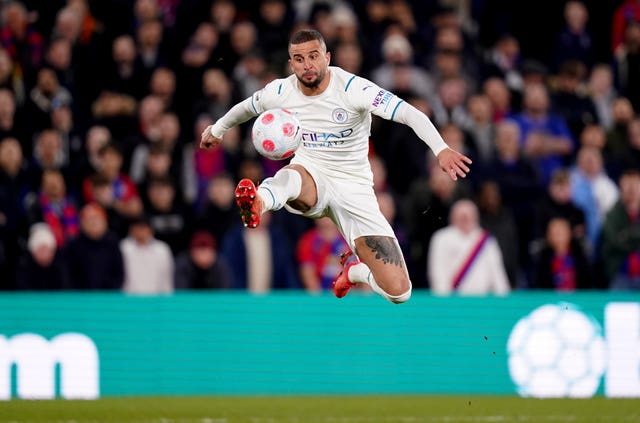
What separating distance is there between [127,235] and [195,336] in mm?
1460

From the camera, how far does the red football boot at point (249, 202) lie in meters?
10.4

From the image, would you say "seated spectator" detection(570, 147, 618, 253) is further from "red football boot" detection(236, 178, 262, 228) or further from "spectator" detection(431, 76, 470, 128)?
"red football boot" detection(236, 178, 262, 228)

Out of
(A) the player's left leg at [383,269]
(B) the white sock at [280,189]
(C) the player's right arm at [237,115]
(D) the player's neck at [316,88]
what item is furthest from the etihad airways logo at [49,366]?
(D) the player's neck at [316,88]

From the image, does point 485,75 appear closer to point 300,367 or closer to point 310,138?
point 300,367

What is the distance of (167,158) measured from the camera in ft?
53.7

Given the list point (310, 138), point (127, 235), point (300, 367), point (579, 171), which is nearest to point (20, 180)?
point (127, 235)

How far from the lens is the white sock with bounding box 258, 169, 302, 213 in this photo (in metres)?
10.7

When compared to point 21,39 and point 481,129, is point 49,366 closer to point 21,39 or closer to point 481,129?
point 21,39

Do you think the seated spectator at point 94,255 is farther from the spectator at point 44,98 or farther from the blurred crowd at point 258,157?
the spectator at point 44,98

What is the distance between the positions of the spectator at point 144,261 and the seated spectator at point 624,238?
484 centimetres

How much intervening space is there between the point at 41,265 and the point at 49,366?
1113 mm

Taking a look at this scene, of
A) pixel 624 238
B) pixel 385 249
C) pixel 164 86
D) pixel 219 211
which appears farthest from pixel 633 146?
pixel 385 249

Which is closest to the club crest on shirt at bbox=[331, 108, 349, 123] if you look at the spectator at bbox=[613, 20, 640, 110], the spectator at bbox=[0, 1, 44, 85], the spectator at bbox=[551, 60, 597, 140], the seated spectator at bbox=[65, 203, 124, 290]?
→ the seated spectator at bbox=[65, 203, 124, 290]

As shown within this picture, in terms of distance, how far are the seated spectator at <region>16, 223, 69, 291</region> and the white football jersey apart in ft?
14.1
